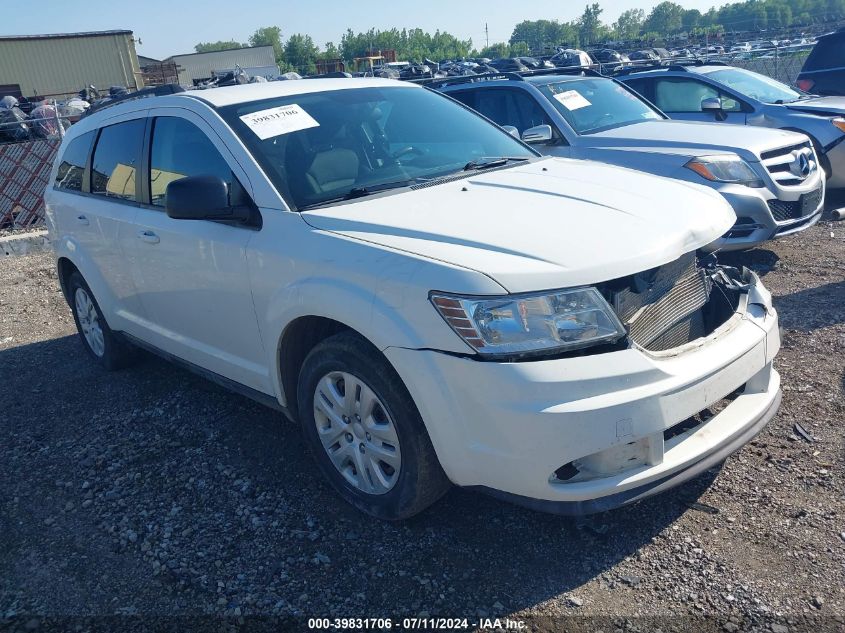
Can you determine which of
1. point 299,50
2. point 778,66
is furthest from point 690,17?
point 778,66

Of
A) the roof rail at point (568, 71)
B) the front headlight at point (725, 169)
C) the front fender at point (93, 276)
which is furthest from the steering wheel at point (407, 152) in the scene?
the roof rail at point (568, 71)

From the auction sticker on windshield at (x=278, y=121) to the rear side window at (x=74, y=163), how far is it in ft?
6.38

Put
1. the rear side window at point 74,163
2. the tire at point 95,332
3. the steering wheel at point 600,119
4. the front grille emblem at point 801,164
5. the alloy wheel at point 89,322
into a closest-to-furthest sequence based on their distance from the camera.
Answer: the rear side window at point 74,163 < the tire at point 95,332 < the alloy wheel at point 89,322 < the front grille emblem at point 801,164 < the steering wheel at point 600,119

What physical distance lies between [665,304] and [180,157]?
103 inches

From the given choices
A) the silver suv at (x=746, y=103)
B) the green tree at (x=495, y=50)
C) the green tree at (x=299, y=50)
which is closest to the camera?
the silver suv at (x=746, y=103)

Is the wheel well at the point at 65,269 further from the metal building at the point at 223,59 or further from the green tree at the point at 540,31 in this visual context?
the green tree at the point at 540,31

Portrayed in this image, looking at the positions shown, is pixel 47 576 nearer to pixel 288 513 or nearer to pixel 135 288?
pixel 288 513

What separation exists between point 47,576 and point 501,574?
1.91 meters

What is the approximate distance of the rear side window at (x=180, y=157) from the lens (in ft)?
11.5

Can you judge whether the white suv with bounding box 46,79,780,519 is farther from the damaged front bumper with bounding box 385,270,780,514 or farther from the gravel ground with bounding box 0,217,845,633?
the gravel ground with bounding box 0,217,845,633

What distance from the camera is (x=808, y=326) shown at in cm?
489

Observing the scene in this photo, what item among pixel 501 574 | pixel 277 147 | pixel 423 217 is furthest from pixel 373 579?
pixel 277 147

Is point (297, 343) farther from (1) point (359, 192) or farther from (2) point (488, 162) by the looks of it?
(2) point (488, 162)

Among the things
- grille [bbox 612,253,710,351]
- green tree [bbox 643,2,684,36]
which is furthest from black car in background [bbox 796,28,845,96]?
green tree [bbox 643,2,684,36]
